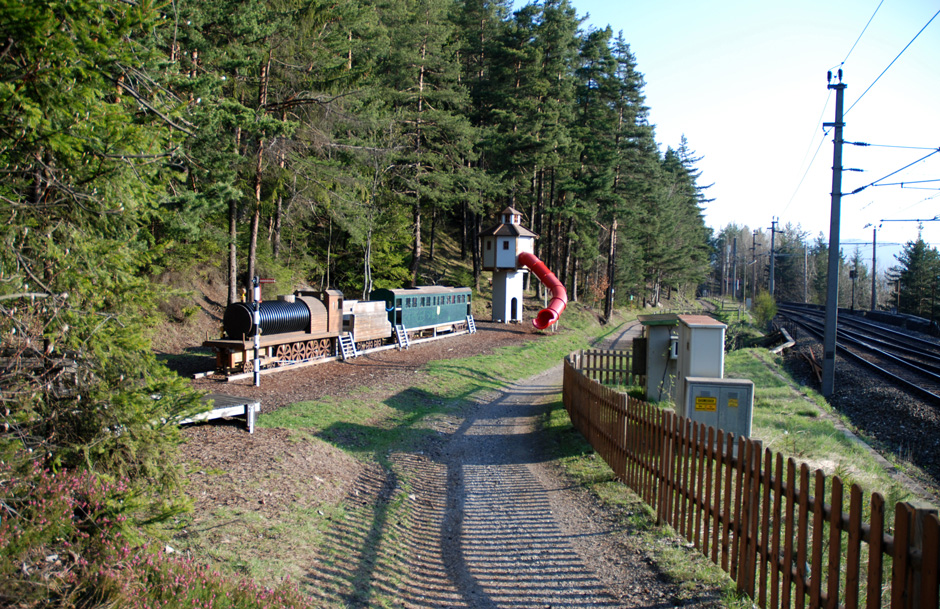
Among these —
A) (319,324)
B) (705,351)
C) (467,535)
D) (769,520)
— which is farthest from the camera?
(319,324)

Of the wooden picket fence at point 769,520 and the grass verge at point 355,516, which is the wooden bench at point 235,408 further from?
the wooden picket fence at point 769,520

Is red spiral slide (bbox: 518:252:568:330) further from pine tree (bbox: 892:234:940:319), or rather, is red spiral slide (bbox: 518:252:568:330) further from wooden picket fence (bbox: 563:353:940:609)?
pine tree (bbox: 892:234:940:319)

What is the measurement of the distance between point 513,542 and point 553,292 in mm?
25666

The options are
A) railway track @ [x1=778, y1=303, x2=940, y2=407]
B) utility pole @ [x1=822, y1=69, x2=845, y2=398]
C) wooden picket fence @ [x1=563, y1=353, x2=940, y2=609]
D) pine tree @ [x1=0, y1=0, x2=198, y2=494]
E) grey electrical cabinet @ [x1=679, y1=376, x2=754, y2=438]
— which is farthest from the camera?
railway track @ [x1=778, y1=303, x2=940, y2=407]

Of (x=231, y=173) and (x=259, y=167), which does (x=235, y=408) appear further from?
(x=259, y=167)

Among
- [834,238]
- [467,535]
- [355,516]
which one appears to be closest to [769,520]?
[467,535]

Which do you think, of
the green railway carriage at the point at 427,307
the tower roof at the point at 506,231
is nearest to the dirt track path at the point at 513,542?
the green railway carriage at the point at 427,307

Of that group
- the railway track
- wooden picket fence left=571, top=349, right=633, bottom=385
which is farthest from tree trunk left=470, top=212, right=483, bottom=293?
wooden picket fence left=571, top=349, right=633, bottom=385

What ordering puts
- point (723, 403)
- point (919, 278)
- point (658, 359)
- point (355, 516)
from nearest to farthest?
point (355, 516) < point (723, 403) < point (658, 359) < point (919, 278)

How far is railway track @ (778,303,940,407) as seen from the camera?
17.3 m

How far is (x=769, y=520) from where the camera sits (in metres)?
5.14

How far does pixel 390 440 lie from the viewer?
35.7 ft

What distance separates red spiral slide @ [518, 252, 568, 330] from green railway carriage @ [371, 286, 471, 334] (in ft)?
13.2

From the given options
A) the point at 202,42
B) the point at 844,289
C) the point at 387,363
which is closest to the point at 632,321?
the point at 387,363
